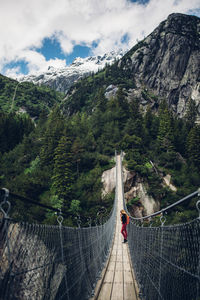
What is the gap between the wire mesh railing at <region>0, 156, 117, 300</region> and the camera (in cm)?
132

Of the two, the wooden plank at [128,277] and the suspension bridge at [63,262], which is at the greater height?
→ the suspension bridge at [63,262]

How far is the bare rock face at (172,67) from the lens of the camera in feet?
241

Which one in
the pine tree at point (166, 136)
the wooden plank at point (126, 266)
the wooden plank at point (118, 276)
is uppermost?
the pine tree at point (166, 136)

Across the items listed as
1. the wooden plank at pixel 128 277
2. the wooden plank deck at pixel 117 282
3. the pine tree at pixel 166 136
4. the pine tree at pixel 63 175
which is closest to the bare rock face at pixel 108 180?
the pine tree at pixel 63 175

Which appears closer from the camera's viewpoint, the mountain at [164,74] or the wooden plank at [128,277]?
the wooden plank at [128,277]

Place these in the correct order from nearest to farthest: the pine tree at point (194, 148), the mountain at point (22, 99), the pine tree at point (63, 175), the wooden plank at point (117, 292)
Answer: the wooden plank at point (117, 292)
the pine tree at point (63, 175)
the pine tree at point (194, 148)
the mountain at point (22, 99)

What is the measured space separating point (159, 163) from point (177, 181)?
4544mm

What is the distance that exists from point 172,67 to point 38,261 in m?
83.4

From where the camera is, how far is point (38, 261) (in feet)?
5.92

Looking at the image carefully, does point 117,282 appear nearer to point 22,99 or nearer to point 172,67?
point 172,67

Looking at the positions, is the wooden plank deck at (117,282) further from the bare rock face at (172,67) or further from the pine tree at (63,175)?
the bare rock face at (172,67)

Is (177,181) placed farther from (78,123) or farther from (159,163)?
(78,123)

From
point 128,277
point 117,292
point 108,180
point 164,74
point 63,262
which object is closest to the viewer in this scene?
point 63,262

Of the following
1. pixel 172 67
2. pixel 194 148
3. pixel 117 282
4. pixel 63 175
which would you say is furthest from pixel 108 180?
pixel 172 67
